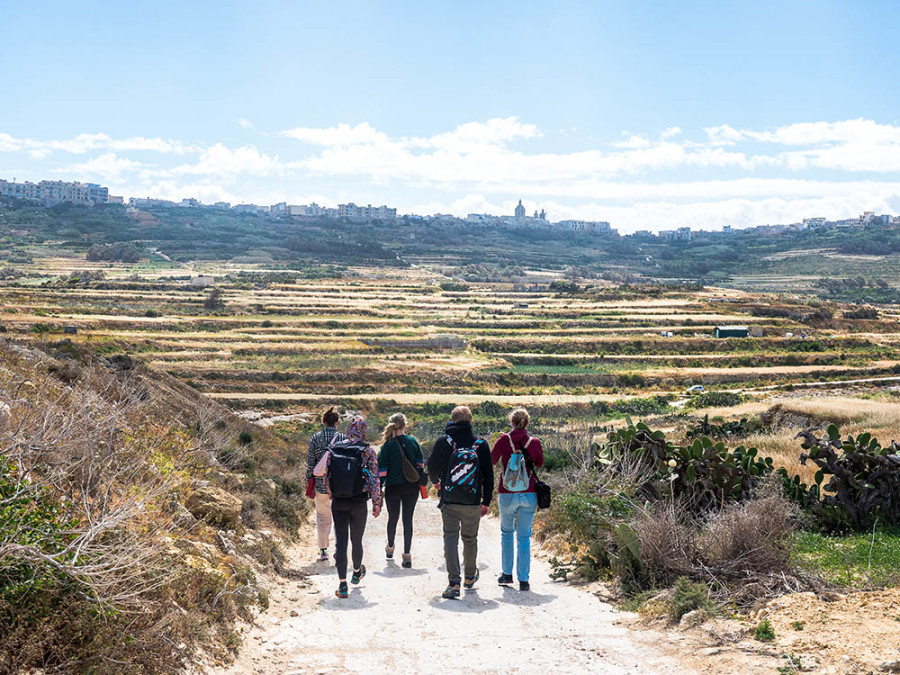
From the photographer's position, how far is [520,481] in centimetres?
770

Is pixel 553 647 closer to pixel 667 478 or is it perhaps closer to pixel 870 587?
pixel 870 587

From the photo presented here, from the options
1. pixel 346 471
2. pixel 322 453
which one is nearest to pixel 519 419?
pixel 346 471

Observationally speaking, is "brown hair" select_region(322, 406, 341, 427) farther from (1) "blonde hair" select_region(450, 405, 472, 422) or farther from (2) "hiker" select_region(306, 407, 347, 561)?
(1) "blonde hair" select_region(450, 405, 472, 422)

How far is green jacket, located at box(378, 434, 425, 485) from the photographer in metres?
8.84

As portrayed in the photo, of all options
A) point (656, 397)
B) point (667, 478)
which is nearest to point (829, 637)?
point (667, 478)

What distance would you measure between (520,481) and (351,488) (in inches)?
65.2

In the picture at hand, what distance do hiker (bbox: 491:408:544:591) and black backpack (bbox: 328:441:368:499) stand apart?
1.32 metres

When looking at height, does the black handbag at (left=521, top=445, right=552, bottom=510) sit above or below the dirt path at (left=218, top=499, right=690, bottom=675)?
above

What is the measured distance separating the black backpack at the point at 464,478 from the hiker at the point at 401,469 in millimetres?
1182

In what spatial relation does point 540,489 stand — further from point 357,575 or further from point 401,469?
point 357,575

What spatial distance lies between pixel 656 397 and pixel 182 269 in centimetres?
10853

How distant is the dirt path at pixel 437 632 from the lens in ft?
18.3

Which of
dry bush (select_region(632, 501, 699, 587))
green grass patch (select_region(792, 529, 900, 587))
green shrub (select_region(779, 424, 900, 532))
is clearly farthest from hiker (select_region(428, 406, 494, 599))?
green shrub (select_region(779, 424, 900, 532))

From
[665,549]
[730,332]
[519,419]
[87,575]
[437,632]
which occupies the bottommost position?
[730,332]
